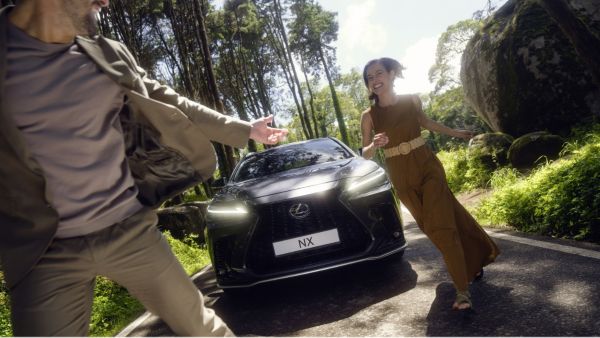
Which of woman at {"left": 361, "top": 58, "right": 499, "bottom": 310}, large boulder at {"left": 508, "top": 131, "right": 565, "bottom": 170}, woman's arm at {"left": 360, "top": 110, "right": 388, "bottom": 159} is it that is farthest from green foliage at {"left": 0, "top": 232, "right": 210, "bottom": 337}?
large boulder at {"left": 508, "top": 131, "right": 565, "bottom": 170}

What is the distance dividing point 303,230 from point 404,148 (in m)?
1.07

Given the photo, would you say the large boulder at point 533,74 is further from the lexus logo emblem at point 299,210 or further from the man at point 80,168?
the man at point 80,168

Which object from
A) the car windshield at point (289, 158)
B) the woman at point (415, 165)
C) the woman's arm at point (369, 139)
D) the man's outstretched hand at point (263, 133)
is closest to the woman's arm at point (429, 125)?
the woman at point (415, 165)

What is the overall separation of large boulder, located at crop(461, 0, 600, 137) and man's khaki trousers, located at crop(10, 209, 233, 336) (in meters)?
9.61

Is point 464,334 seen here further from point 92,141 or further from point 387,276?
point 92,141

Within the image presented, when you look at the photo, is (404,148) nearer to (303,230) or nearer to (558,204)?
(303,230)

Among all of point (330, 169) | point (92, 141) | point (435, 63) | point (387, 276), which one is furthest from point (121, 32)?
point (435, 63)

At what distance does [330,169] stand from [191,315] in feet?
9.47

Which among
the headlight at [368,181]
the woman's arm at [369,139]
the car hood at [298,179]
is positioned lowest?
the headlight at [368,181]

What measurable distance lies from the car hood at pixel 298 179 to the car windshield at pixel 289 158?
0.27 meters

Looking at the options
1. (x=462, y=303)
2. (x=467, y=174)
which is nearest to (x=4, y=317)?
(x=462, y=303)

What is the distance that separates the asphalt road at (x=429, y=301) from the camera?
9.04 ft

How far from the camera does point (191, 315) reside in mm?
1779

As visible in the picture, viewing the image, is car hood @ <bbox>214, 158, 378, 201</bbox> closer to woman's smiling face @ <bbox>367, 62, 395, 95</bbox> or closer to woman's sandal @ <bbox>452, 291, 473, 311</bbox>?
woman's smiling face @ <bbox>367, 62, 395, 95</bbox>
